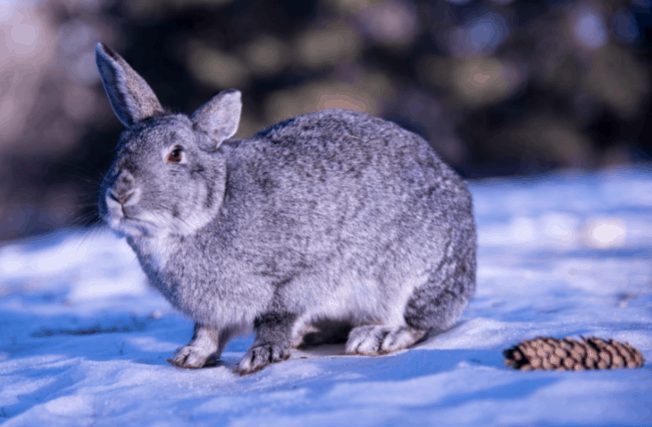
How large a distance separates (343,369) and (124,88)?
5.52 feet

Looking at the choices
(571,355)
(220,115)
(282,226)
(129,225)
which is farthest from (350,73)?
(571,355)

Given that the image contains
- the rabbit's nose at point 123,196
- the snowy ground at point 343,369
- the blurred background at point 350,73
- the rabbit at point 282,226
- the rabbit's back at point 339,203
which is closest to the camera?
the snowy ground at point 343,369

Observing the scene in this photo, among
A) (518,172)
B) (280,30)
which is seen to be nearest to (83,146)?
(280,30)

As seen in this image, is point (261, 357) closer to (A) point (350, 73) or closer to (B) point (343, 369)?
(B) point (343, 369)

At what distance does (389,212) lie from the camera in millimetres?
3547

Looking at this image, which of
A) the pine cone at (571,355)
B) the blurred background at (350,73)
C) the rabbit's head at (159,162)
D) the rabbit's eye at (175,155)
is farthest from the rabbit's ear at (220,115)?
the blurred background at (350,73)

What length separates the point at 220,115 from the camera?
352cm

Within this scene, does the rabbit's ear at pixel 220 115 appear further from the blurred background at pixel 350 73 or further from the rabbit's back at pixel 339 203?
the blurred background at pixel 350 73

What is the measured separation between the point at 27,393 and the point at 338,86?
1224cm

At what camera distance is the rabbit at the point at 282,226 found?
3262 millimetres

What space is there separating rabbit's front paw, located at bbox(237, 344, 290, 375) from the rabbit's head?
617 mm

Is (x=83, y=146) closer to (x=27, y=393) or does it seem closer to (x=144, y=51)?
(x=144, y=51)

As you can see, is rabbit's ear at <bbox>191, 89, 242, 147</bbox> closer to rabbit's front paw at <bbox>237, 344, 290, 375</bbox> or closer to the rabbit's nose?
the rabbit's nose

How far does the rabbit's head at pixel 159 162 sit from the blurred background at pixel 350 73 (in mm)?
10675
